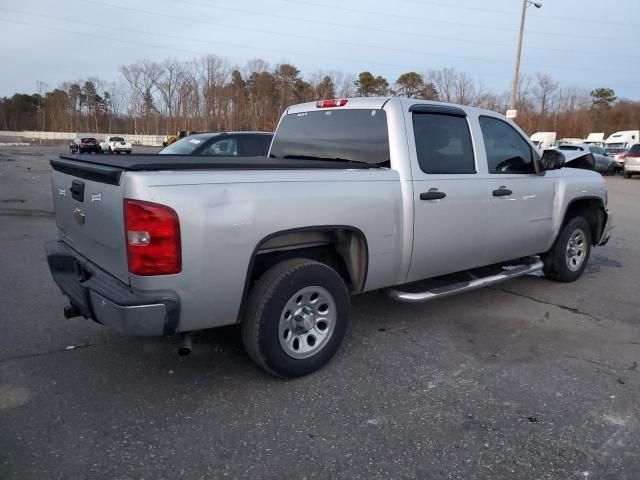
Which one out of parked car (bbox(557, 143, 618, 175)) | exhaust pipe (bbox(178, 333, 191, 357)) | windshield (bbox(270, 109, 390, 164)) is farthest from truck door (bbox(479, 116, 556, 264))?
parked car (bbox(557, 143, 618, 175))

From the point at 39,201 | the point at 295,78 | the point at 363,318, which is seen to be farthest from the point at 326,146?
the point at 295,78

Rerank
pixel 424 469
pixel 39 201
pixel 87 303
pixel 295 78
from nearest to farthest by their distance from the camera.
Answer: pixel 424 469
pixel 87 303
pixel 39 201
pixel 295 78

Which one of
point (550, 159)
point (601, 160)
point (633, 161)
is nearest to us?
point (550, 159)

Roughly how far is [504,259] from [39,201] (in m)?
11.2

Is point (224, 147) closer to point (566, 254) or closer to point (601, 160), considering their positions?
point (566, 254)

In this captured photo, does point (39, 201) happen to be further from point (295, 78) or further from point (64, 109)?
point (64, 109)

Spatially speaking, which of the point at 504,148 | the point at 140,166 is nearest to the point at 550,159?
the point at 504,148

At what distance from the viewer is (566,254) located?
19.5 feet

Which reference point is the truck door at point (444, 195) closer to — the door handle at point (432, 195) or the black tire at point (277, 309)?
the door handle at point (432, 195)

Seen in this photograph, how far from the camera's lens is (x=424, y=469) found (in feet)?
8.70

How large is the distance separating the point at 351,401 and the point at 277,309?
0.77 meters

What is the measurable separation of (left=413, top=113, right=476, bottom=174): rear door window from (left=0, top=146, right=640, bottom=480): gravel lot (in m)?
1.45

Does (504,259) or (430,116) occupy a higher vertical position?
(430,116)

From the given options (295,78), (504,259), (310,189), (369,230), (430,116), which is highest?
(295,78)
